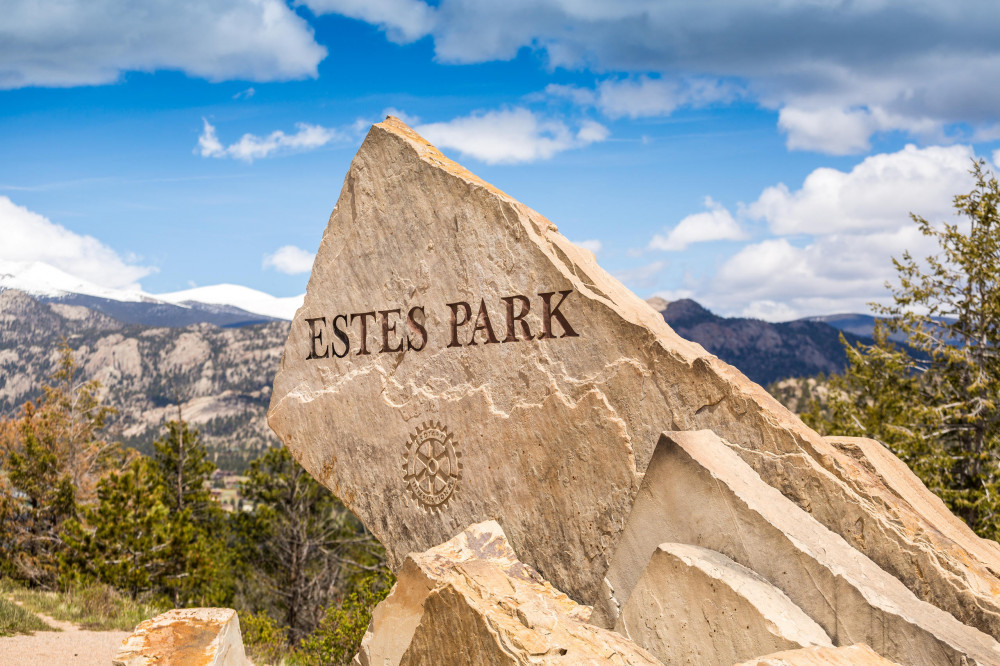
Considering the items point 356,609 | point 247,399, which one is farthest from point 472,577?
point 247,399

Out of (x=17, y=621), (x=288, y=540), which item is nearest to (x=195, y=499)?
(x=288, y=540)

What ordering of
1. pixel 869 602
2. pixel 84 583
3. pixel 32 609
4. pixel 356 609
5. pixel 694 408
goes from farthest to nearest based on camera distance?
pixel 84 583 → pixel 356 609 → pixel 32 609 → pixel 694 408 → pixel 869 602

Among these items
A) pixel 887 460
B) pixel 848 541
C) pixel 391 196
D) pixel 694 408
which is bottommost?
pixel 848 541

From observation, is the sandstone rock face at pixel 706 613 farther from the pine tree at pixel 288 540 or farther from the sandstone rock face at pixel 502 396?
the pine tree at pixel 288 540

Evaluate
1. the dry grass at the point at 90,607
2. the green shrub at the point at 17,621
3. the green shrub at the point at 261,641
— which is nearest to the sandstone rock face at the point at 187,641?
the green shrub at the point at 261,641

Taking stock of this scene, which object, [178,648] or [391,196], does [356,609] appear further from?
[391,196]

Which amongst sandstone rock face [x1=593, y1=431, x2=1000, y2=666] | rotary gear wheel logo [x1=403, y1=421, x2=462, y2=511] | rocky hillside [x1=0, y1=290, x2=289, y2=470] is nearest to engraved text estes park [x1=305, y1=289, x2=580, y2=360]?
rotary gear wheel logo [x1=403, y1=421, x2=462, y2=511]

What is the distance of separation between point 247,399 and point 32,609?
16469 centimetres

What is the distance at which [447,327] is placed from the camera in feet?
24.0

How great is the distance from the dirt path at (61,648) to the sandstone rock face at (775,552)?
7255 millimetres

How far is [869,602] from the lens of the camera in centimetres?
482

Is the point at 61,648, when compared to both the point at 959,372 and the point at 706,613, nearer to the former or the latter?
the point at 706,613

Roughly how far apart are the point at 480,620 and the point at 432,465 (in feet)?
7.81

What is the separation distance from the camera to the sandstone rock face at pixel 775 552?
4.76 m
